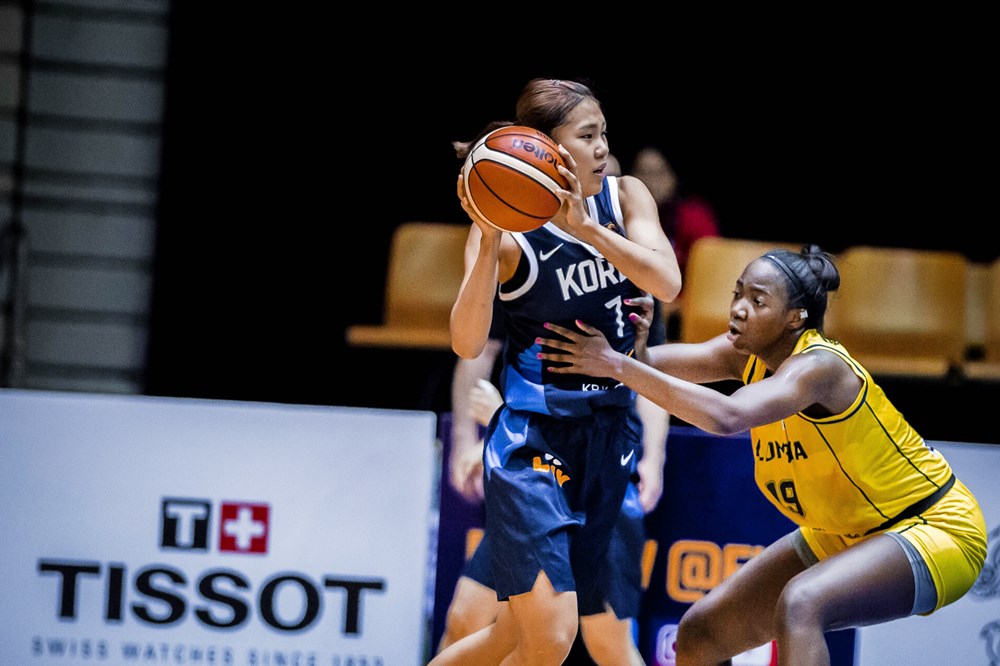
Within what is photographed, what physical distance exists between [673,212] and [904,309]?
142cm

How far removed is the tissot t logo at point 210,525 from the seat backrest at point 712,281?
2.76 m

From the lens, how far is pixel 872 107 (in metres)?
8.38

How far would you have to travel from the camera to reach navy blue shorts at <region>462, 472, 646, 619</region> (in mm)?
3736

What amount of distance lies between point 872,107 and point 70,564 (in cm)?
616

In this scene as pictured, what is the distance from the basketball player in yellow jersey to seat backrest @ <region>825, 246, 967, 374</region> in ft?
11.5

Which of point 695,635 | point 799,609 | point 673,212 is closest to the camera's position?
point 799,609

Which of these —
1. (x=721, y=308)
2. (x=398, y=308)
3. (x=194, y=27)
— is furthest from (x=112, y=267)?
(x=721, y=308)

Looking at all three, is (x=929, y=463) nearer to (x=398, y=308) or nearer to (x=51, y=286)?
(x=398, y=308)

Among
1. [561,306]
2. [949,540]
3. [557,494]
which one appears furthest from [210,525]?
[949,540]

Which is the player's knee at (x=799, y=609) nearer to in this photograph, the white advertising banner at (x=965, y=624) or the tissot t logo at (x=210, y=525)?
the white advertising banner at (x=965, y=624)

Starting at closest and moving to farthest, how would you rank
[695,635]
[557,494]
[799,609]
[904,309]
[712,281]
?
[799,609], [557,494], [695,635], [712,281], [904,309]

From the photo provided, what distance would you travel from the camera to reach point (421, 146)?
827cm

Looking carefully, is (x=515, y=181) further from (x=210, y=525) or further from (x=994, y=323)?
(x=994, y=323)

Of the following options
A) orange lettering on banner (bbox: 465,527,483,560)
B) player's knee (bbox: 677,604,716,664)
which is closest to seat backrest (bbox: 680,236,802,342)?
orange lettering on banner (bbox: 465,527,483,560)
